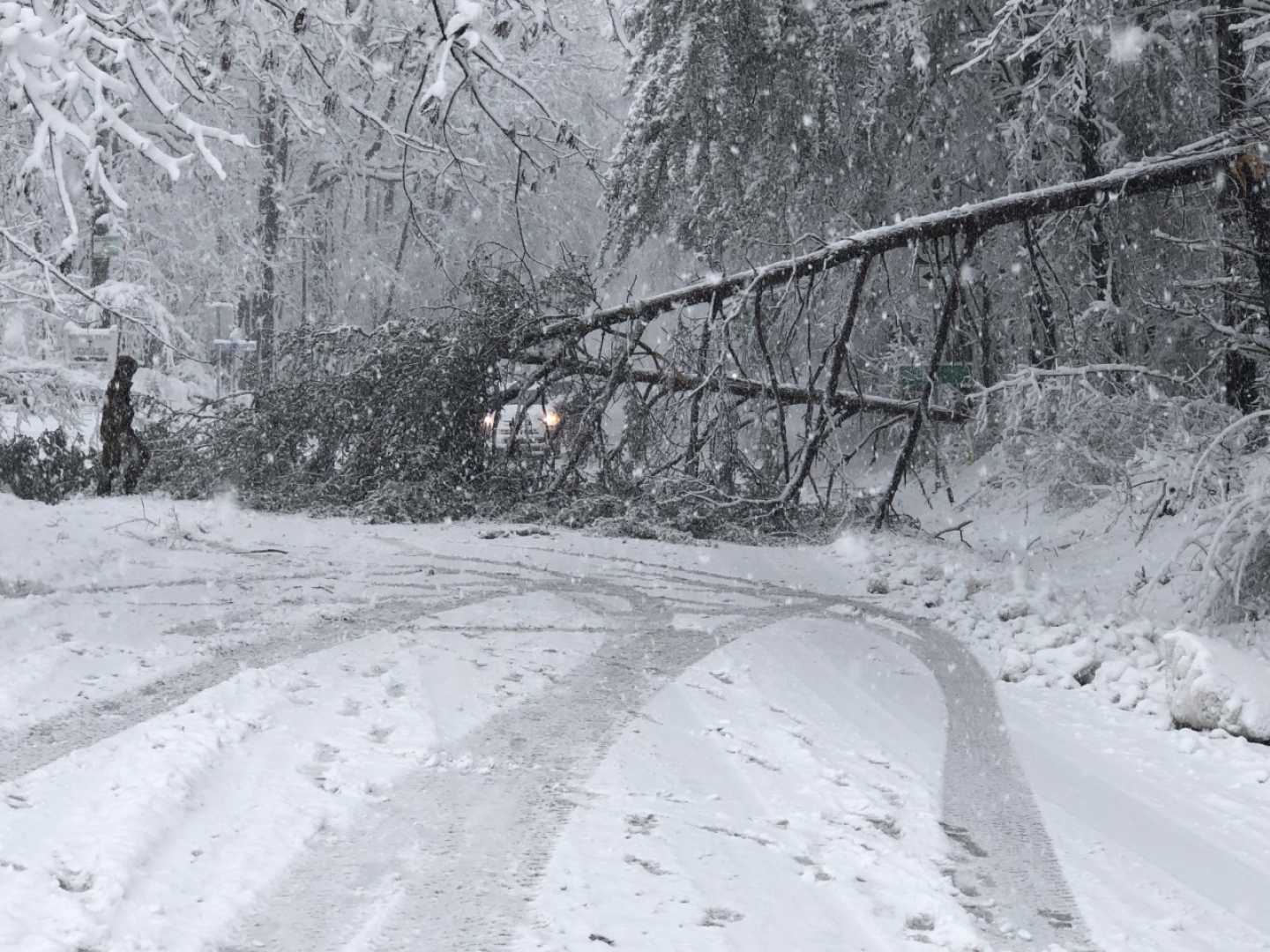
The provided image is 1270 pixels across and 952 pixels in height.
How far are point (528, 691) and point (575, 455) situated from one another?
7.06 meters

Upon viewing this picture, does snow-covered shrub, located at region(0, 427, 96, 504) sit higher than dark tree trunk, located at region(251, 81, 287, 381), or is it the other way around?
dark tree trunk, located at region(251, 81, 287, 381)

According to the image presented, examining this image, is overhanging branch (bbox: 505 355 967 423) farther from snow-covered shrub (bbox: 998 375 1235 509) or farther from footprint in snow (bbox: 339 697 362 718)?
footprint in snow (bbox: 339 697 362 718)

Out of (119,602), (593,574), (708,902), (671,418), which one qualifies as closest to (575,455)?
(671,418)

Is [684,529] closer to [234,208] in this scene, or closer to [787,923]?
[787,923]

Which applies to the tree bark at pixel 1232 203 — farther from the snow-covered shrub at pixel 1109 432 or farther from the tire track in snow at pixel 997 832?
the tire track in snow at pixel 997 832

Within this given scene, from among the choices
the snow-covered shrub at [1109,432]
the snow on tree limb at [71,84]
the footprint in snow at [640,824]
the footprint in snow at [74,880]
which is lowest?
the footprint in snow at [640,824]

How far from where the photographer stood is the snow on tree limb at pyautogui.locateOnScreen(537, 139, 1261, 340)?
27.6 feet

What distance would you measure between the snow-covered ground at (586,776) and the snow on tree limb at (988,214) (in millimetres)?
3115

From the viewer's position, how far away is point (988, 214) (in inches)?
354

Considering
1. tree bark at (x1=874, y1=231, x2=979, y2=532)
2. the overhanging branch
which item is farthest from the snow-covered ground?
the overhanging branch

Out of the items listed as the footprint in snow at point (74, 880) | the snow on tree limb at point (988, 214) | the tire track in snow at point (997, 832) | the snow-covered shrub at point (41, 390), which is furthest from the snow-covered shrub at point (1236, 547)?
the snow-covered shrub at point (41, 390)

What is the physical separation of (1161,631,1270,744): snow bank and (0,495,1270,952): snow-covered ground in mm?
92

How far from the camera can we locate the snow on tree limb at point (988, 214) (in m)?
8.40

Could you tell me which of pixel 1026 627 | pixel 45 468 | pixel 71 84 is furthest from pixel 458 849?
pixel 45 468
